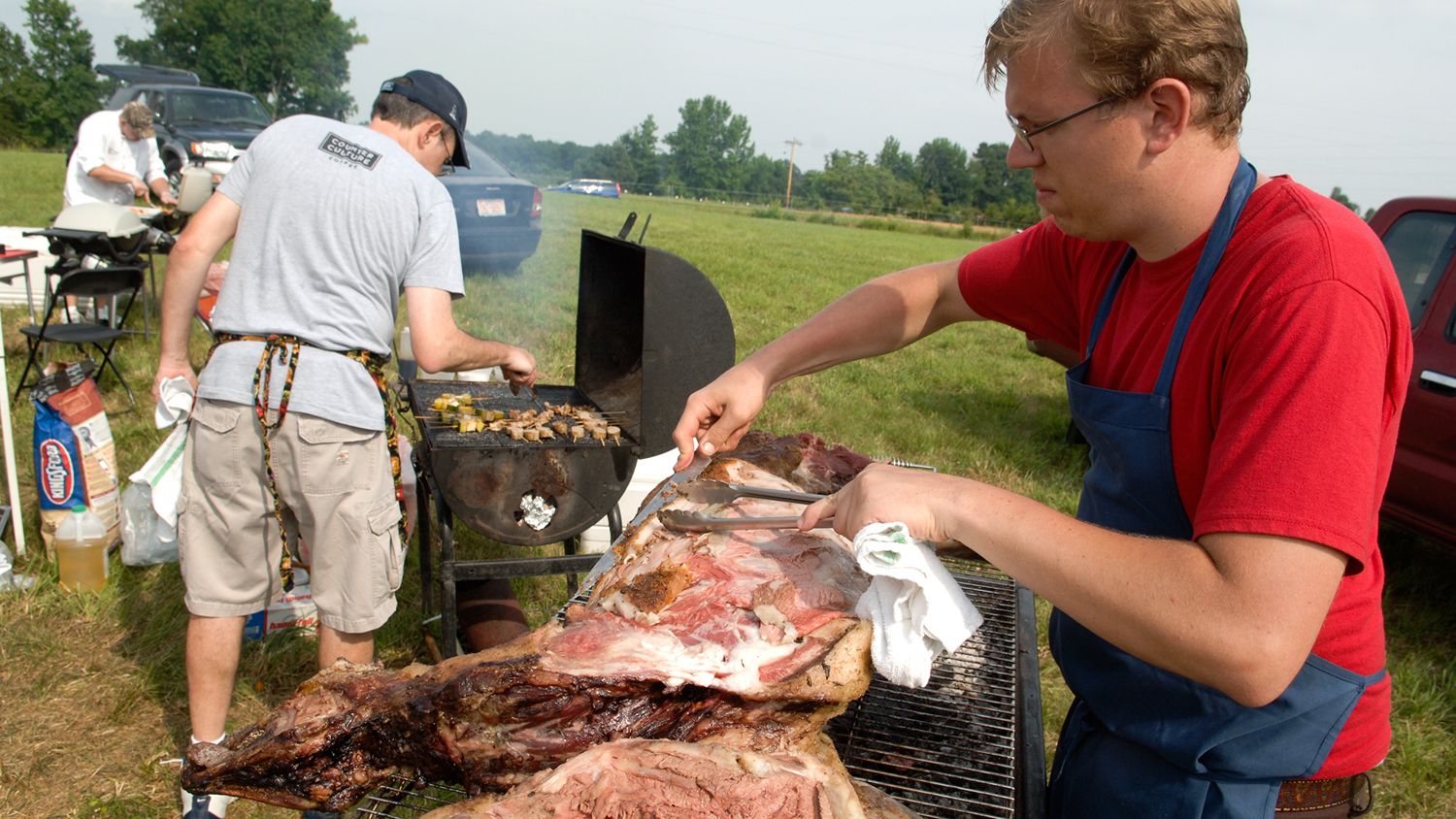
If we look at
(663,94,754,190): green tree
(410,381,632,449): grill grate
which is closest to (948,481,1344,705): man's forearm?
(410,381,632,449): grill grate

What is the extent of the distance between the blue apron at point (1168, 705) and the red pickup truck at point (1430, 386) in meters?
3.92

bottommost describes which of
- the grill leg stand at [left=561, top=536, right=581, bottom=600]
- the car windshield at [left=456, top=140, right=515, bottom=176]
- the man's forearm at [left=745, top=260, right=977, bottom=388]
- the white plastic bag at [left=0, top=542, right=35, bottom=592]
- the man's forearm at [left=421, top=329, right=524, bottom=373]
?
the white plastic bag at [left=0, top=542, right=35, bottom=592]

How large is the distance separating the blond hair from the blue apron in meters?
0.19

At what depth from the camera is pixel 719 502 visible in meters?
2.27

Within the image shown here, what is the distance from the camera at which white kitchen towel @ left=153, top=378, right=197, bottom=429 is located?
3416 mm

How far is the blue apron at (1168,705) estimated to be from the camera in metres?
1.46

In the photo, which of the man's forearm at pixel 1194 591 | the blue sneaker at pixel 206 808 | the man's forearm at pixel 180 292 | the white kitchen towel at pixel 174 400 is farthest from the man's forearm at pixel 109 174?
the man's forearm at pixel 1194 591

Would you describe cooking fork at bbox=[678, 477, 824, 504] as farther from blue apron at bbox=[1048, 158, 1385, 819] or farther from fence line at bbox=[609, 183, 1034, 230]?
fence line at bbox=[609, 183, 1034, 230]

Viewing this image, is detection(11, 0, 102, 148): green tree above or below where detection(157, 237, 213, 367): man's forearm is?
above

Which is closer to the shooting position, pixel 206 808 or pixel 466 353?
pixel 206 808

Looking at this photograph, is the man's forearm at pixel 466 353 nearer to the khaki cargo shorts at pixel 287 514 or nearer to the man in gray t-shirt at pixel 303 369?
the man in gray t-shirt at pixel 303 369

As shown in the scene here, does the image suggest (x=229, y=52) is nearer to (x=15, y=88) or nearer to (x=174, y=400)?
(x=15, y=88)

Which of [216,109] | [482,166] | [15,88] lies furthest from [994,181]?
[15,88]

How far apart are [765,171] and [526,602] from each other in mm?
51956
